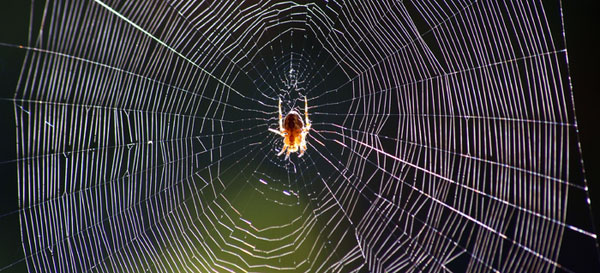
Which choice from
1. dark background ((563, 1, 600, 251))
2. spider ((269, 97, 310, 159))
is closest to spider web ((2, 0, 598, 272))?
dark background ((563, 1, 600, 251))

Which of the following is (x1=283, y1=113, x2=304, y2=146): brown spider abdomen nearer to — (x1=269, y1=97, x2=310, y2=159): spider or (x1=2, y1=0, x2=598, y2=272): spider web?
(x1=269, y1=97, x2=310, y2=159): spider

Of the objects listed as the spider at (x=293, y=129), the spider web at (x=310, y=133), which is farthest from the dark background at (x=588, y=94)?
the spider at (x=293, y=129)

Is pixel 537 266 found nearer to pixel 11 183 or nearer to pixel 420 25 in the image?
pixel 420 25

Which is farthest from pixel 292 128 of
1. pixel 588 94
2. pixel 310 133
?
pixel 588 94

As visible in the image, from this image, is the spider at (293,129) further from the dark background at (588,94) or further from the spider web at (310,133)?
the dark background at (588,94)

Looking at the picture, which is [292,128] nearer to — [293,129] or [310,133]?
[293,129]

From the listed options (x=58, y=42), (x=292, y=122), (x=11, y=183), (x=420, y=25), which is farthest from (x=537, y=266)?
(x=11, y=183)
